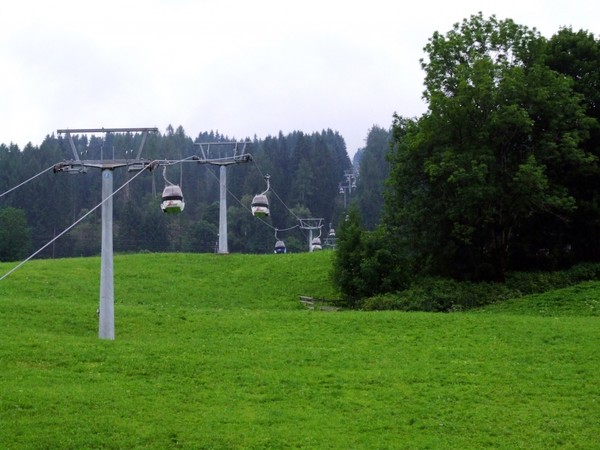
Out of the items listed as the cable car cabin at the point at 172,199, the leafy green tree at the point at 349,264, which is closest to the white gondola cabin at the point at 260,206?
the leafy green tree at the point at 349,264

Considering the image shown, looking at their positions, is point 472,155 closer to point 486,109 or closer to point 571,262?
point 486,109

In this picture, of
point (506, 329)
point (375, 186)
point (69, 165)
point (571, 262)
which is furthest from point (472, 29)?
point (375, 186)

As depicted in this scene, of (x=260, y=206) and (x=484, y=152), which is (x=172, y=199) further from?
(x=484, y=152)

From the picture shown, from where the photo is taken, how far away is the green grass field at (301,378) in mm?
20609

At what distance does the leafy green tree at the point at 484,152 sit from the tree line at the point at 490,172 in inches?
2.6

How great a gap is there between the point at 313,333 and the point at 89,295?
51.3 feet

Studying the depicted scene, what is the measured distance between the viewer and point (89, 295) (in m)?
44.3

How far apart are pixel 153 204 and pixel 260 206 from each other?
9259 centimetres

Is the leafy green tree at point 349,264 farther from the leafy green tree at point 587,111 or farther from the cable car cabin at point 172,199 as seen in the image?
the cable car cabin at point 172,199

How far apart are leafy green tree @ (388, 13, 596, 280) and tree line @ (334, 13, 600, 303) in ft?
0.22

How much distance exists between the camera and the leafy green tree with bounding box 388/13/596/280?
4547 cm

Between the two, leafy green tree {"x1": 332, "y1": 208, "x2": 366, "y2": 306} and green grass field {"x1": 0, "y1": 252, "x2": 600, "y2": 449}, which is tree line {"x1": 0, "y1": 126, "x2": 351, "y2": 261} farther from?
green grass field {"x1": 0, "y1": 252, "x2": 600, "y2": 449}

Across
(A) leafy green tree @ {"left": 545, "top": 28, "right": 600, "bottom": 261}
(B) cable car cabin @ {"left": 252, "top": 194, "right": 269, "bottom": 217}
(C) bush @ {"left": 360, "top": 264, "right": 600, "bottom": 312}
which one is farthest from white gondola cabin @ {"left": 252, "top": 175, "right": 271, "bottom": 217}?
(A) leafy green tree @ {"left": 545, "top": 28, "right": 600, "bottom": 261}

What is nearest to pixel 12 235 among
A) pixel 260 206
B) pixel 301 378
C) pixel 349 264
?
pixel 349 264
